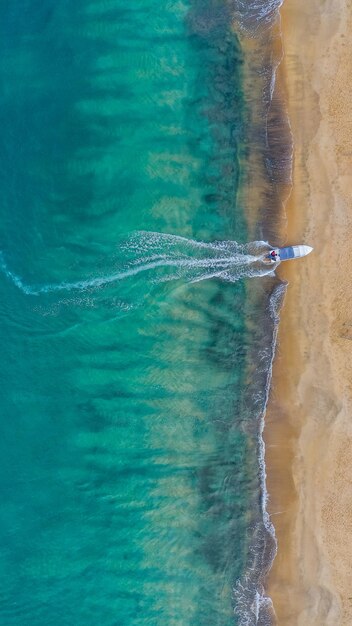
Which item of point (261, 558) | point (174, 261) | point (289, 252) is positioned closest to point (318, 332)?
point (289, 252)

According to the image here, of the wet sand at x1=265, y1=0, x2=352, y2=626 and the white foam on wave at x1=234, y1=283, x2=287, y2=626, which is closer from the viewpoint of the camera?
the wet sand at x1=265, y1=0, x2=352, y2=626

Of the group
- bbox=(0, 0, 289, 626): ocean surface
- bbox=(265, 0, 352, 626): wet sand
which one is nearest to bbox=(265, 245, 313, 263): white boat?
bbox=(265, 0, 352, 626): wet sand

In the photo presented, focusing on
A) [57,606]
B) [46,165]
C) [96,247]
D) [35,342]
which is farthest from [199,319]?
[57,606]

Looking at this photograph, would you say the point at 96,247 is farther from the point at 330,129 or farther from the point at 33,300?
the point at 330,129

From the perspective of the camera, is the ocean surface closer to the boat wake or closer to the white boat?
the boat wake

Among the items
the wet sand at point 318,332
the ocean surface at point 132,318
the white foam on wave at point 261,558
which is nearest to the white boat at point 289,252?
the wet sand at point 318,332

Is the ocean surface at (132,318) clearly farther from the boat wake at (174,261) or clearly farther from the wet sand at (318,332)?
the wet sand at (318,332)
